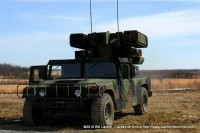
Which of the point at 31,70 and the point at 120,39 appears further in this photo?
the point at 120,39

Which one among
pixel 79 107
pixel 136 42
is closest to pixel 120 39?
pixel 136 42

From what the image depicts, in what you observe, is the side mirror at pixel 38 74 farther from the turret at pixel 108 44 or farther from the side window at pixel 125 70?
the side window at pixel 125 70

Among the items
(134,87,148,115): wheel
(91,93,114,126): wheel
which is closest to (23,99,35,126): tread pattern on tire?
(91,93,114,126): wheel

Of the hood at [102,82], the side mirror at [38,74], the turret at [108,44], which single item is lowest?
the hood at [102,82]

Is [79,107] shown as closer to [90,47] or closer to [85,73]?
[85,73]

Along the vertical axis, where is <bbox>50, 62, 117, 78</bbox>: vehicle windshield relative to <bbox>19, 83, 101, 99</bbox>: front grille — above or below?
above

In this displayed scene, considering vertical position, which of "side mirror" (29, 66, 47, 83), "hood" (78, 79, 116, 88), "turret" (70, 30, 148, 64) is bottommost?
"hood" (78, 79, 116, 88)

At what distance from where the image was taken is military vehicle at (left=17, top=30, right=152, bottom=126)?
10.6m

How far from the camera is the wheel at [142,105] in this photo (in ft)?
45.8

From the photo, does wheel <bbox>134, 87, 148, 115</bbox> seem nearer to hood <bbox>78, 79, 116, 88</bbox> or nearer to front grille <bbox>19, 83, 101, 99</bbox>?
hood <bbox>78, 79, 116, 88</bbox>

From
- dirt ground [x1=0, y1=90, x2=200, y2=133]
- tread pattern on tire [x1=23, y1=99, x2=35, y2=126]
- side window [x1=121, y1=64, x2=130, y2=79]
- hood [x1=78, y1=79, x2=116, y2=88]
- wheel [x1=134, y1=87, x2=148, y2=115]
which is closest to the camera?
dirt ground [x1=0, y1=90, x2=200, y2=133]

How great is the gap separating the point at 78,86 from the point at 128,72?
2037 mm

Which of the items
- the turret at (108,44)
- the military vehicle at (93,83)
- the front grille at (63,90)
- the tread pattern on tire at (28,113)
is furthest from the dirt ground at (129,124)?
the turret at (108,44)

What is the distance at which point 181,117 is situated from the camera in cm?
1308
